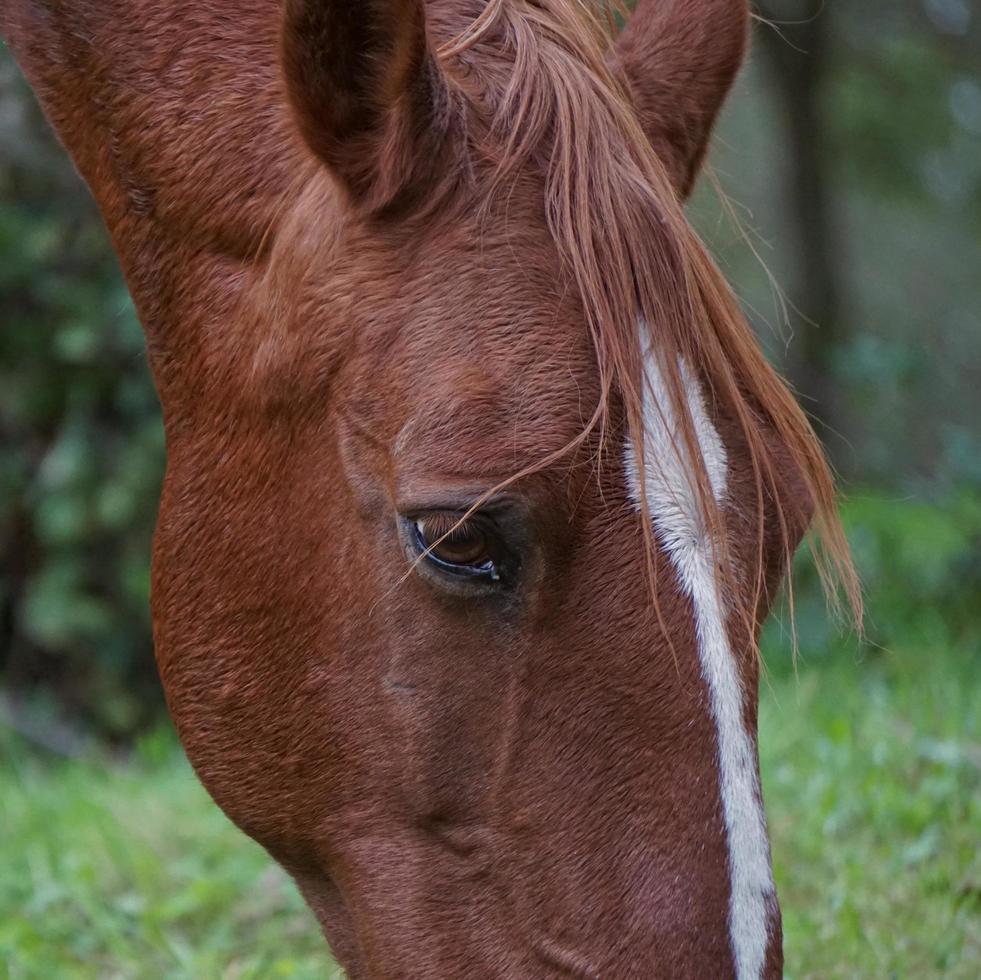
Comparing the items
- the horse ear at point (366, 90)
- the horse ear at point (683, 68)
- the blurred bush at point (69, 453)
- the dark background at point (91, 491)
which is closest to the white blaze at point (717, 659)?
the horse ear at point (366, 90)

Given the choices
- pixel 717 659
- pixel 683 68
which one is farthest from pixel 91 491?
pixel 717 659

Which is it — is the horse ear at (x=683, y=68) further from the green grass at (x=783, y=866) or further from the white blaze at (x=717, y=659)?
the green grass at (x=783, y=866)

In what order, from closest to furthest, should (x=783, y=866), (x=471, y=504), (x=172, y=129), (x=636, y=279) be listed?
(x=471, y=504) < (x=636, y=279) < (x=172, y=129) < (x=783, y=866)

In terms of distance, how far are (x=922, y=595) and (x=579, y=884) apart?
3910 millimetres

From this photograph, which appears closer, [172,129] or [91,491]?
[172,129]

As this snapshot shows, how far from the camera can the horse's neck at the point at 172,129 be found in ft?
6.38

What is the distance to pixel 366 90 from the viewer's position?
1.72 m

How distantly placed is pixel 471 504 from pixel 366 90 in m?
0.61

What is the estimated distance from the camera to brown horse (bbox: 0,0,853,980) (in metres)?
1.50

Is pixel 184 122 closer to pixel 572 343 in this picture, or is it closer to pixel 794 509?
pixel 572 343

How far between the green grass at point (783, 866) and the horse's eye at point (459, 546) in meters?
0.87

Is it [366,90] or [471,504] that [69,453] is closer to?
[366,90]

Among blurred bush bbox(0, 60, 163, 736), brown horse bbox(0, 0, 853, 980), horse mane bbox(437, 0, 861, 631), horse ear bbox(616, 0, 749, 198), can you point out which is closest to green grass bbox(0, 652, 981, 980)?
horse mane bbox(437, 0, 861, 631)

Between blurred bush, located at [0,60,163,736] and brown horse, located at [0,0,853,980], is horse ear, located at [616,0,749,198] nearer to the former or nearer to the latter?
brown horse, located at [0,0,853,980]
